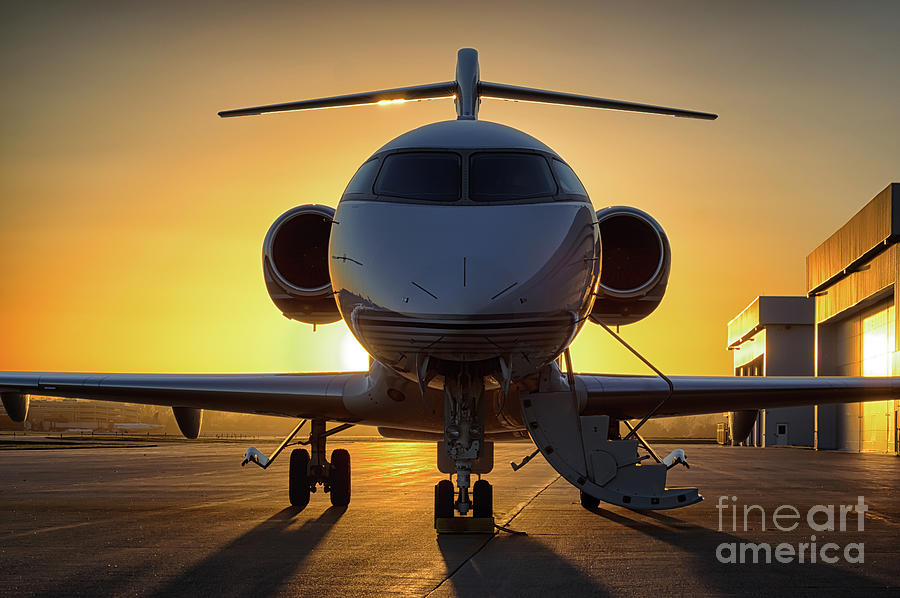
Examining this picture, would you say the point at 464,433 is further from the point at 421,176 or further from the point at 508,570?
the point at 421,176

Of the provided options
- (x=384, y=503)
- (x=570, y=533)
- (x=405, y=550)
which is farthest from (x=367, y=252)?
(x=384, y=503)

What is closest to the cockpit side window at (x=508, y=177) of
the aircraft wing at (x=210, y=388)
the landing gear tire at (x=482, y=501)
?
the landing gear tire at (x=482, y=501)

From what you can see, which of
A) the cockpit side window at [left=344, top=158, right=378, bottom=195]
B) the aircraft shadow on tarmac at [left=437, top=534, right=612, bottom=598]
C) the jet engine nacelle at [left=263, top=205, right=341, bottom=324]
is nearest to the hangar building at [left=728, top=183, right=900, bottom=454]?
the jet engine nacelle at [left=263, top=205, right=341, bottom=324]

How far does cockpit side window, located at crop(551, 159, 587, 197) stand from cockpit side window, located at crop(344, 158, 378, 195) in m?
1.58

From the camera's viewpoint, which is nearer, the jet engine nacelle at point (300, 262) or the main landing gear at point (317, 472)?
the jet engine nacelle at point (300, 262)

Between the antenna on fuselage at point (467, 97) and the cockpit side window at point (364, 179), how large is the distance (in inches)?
156

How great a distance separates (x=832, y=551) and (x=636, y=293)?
11.3ft

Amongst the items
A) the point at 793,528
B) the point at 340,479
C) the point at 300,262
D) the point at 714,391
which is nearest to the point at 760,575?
the point at 793,528

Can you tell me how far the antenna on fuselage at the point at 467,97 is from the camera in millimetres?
12516

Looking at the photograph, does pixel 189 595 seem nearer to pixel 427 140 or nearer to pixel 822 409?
pixel 427 140

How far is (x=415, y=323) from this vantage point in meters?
7.10

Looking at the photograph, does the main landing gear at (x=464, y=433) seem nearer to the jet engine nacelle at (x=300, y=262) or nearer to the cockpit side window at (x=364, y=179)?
the cockpit side window at (x=364, y=179)

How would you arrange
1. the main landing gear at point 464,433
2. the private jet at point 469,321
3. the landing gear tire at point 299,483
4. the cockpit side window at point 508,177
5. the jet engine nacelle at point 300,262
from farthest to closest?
the landing gear tire at point 299,483 < the jet engine nacelle at point 300,262 < the main landing gear at point 464,433 < the cockpit side window at point 508,177 < the private jet at point 469,321

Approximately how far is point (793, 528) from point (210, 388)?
6.69 metres
